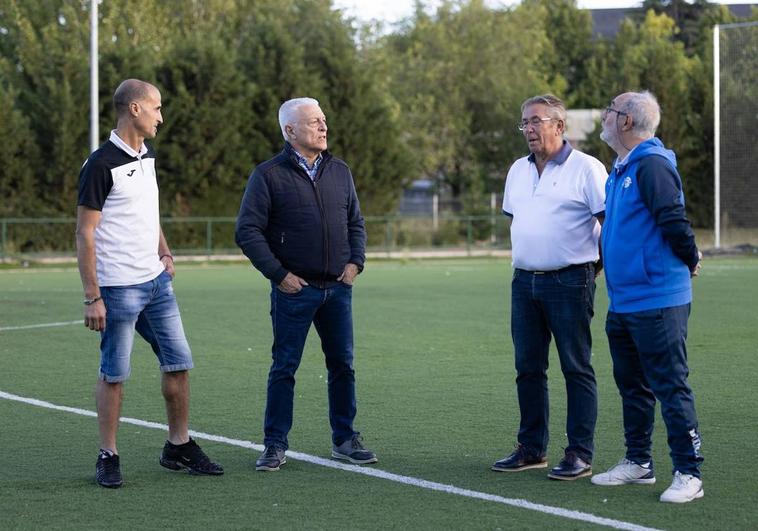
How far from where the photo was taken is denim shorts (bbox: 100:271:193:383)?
6.81 metres

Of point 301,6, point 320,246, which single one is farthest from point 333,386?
point 301,6

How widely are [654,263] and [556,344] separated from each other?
2.74 feet

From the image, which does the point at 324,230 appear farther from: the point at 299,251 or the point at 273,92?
the point at 273,92

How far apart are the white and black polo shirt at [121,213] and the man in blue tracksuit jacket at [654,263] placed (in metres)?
2.41

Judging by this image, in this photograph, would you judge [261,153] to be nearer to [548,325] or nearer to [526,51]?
[526,51]

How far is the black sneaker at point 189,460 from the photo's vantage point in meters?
7.01

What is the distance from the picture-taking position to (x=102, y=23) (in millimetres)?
45312

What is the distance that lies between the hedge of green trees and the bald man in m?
28.7

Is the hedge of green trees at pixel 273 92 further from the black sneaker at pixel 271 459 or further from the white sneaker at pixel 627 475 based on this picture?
the white sneaker at pixel 627 475

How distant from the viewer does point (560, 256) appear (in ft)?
22.7

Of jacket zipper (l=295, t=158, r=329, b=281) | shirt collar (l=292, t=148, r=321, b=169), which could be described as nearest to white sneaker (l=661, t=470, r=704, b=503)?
jacket zipper (l=295, t=158, r=329, b=281)

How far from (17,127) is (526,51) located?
28431mm

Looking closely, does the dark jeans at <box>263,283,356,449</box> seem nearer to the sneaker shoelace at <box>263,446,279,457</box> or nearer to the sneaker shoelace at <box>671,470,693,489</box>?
the sneaker shoelace at <box>263,446,279,457</box>

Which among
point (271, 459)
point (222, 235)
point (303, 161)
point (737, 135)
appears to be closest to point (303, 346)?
point (271, 459)
